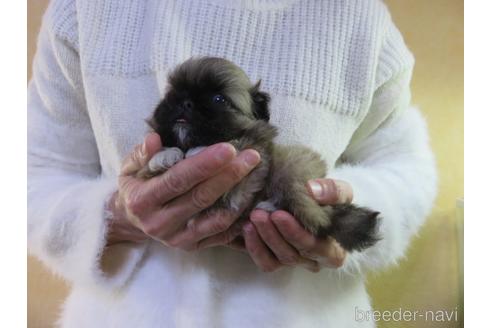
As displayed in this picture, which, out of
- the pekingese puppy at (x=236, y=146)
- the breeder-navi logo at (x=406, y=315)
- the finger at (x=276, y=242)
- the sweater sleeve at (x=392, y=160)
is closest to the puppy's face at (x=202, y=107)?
the pekingese puppy at (x=236, y=146)

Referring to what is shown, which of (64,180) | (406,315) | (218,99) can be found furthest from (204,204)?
(406,315)

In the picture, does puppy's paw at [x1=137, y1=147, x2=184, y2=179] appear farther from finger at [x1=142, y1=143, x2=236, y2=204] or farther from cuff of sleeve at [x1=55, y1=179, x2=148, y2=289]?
cuff of sleeve at [x1=55, y1=179, x2=148, y2=289]

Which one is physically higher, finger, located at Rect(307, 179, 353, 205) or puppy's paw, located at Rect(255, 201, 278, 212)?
finger, located at Rect(307, 179, 353, 205)

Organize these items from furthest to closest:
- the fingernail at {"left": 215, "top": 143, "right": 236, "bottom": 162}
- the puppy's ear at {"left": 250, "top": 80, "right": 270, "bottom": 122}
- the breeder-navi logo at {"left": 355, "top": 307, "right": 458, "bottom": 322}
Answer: the breeder-navi logo at {"left": 355, "top": 307, "right": 458, "bottom": 322} < the puppy's ear at {"left": 250, "top": 80, "right": 270, "bottom": 122} < the fingernail at {"left": 215, "top": 143, "right": 236, "bottom": 162}

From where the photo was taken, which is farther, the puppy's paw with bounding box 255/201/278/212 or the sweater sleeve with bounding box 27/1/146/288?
the sweater sleeve with bounding box 27/1/146/288

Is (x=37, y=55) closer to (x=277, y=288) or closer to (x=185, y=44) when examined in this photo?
(x=185, y=44)

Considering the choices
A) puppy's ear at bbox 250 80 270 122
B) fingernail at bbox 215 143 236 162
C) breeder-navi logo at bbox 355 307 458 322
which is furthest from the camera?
breeder-navi logo at bbox 355 307 458 322

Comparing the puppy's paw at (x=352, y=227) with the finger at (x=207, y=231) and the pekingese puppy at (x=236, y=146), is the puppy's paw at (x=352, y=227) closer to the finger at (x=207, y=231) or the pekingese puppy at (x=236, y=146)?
the pekingese puppy at (x=236, y=146)

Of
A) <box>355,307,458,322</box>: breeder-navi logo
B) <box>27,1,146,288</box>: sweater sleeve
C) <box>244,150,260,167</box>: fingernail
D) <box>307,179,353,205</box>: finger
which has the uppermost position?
<box>244,150,260,167</box>: fingernail

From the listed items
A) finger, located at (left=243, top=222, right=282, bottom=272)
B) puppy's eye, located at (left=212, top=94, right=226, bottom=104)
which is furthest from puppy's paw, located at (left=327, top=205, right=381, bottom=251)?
puppy's eye, located at (left=212, top=94, right=226, bottom=104)
